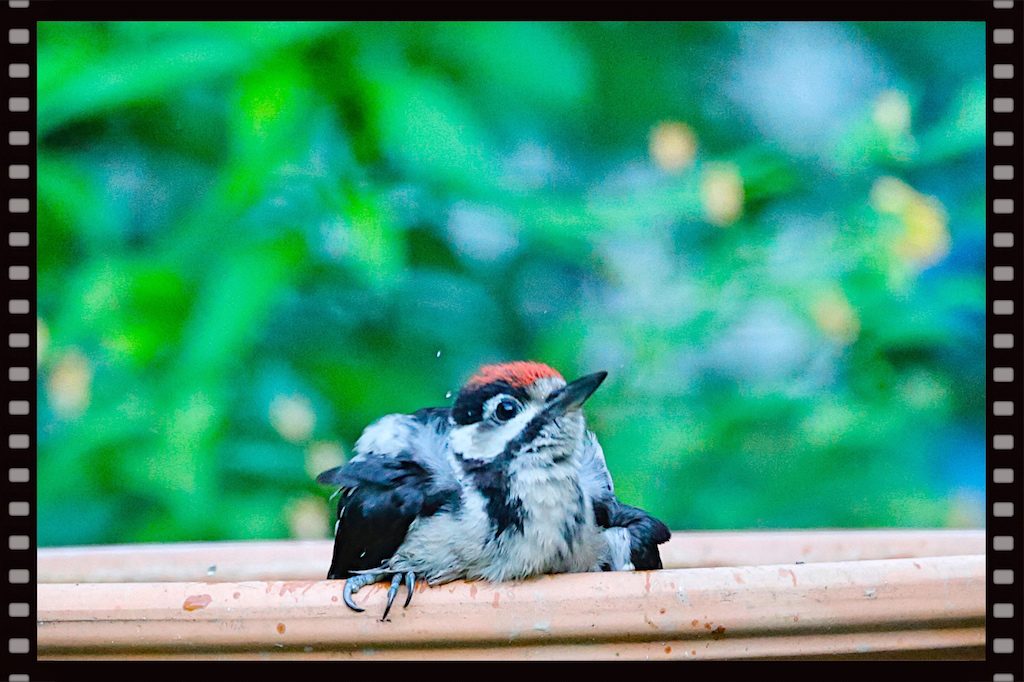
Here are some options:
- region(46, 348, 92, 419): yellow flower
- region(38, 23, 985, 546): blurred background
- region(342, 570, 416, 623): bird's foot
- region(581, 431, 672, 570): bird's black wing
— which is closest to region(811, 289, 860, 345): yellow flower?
region(38, 23, 985, 546): blurred background

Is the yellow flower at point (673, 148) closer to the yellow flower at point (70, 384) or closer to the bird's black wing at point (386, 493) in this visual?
the bird's black wing at point (386, 493)

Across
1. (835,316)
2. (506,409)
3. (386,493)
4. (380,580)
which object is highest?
A: (835,316)

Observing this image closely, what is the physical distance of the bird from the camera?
4.68 ft

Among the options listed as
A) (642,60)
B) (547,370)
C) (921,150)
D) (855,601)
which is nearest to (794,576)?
(855,601)

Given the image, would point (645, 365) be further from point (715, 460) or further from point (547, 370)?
point (547, 370)

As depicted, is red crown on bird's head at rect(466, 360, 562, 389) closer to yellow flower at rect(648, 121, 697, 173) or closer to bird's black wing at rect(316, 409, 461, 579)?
bird's black wing at rect(316, 409, 461, 579)

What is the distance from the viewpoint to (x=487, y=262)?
2.51 metres
